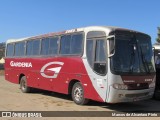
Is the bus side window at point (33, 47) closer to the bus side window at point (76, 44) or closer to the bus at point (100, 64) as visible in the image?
the bus at point (100, 64)

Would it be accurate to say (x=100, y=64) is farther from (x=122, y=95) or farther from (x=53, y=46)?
(x=53, y=46)

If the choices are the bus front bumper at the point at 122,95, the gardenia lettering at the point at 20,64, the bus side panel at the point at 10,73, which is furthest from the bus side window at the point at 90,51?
the bus side panel at the point at 10,73

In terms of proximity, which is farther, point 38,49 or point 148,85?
point 38,49

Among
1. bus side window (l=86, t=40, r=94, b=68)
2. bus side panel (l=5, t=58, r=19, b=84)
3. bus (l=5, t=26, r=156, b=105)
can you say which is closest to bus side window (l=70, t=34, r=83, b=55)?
bus (l=5, t=26, r=156, b=105)

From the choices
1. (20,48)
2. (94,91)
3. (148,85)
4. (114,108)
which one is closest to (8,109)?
(94,91)

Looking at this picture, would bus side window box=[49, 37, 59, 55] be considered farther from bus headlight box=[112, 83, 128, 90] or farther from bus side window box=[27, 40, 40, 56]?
bus headlight box=[112, 83, 128, 90]

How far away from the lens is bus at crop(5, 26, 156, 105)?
37.7 ft

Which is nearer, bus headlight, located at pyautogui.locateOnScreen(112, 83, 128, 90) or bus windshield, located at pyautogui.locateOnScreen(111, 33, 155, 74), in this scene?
bus headlight, located at pyautogui.locateOnScreen(112, 83, 128, 90)

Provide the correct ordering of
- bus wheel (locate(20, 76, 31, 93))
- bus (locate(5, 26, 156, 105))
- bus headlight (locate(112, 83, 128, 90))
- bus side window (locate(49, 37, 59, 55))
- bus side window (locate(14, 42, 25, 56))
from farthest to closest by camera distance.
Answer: bus side window (locate(14, 42, 25, 56))
bus wheel (locate(20, 76, 31, 93))
bus side window (locate(49, 37, 59, 55))
bus (locate(5, 26, 156, 105))
bus headlight (locate(112, 83, 128, 90))

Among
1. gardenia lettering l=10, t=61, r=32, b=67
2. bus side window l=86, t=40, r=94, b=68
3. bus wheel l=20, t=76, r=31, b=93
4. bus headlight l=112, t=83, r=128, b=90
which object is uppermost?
bus side window l=86, t=40, r=94, b=68

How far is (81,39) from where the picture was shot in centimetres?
1327

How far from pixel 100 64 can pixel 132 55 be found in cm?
117

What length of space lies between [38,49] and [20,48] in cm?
252

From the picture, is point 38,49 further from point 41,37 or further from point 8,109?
point 8,109
